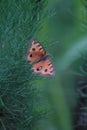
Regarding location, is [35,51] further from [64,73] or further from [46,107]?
[64,73]

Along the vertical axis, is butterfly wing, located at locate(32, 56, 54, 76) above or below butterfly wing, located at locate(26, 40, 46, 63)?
below

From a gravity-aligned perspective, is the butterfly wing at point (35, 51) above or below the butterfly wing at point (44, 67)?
above

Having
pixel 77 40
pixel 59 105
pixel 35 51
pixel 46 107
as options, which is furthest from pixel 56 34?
pixel 35 51
